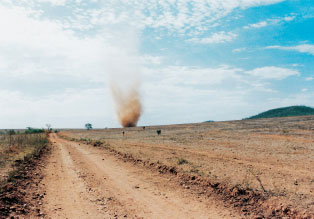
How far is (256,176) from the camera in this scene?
9.84m

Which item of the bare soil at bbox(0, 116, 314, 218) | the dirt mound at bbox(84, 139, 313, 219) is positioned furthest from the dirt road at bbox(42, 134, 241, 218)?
the dirt mound at bbox(84, 139, 313, 219)

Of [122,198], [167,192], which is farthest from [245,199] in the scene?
[122,198]

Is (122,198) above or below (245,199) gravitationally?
above

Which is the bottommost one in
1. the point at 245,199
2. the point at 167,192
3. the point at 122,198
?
the point at 245,199

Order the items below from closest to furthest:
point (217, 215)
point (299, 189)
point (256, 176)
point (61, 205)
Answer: point (217, 215) < point (61, 205) < point (299, 189) < point (256, 176)

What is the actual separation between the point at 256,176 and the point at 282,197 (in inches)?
95.1

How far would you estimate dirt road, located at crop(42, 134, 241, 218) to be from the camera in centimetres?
661

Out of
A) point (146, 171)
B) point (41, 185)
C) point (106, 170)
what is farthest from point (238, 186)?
point (41, 185)

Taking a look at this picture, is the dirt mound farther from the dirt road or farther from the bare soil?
the dirt road

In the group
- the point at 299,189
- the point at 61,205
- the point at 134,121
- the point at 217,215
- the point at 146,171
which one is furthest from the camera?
the point at 134,121

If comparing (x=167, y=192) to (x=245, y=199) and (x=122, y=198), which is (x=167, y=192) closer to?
(x=122, y=198)

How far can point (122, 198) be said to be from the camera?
Result: 779 centimetres

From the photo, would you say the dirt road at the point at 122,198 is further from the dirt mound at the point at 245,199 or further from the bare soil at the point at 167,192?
the dirt mound at the point at 245,199

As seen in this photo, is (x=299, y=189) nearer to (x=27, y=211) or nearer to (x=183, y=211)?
(x=183, y=211)
